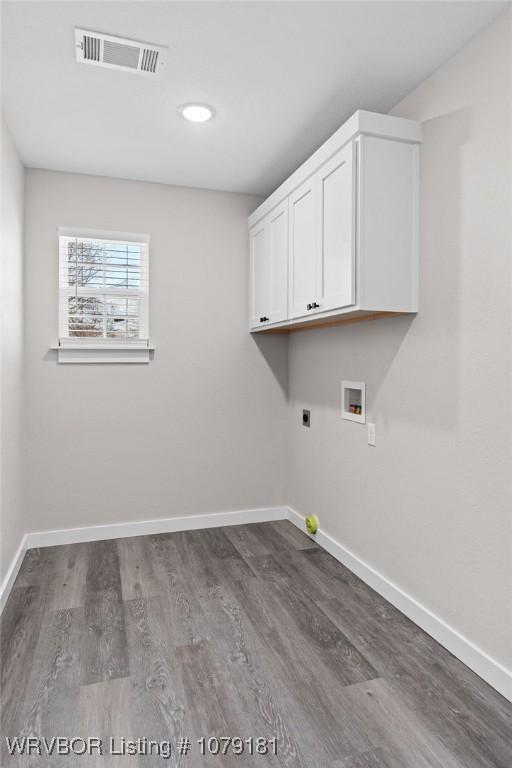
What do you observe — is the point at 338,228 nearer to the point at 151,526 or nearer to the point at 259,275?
the point at 259,275

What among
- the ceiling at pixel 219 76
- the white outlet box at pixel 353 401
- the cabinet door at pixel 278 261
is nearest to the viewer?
the ceiling at pixel 219 76

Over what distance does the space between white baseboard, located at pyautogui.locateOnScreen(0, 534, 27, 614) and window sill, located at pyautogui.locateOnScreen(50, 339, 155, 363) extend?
1225 millimetres

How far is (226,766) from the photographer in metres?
1.50

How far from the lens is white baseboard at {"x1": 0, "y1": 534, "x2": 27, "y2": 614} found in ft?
8.06

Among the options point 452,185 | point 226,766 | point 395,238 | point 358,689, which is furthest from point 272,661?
point 452,185

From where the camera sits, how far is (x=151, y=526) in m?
3.51

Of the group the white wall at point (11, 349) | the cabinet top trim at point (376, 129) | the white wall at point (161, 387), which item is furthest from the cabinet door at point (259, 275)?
the white wall at point (11, 349)

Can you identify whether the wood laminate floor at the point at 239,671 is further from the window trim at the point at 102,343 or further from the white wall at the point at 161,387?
the window trim at the point at 102,343

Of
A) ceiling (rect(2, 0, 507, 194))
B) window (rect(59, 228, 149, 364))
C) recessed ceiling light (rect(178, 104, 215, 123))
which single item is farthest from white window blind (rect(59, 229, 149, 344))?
recessed ceiling light (rect(178, 104, 215, 123))

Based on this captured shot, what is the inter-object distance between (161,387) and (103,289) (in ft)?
2.62

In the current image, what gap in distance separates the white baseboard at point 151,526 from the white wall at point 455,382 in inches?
46.3

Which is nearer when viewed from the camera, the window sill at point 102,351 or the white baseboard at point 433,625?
the white baseboard at point 433,625

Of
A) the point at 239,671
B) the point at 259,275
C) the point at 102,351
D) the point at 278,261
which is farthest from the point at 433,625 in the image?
the point at 102,351

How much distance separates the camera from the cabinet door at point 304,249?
2.64 meters
